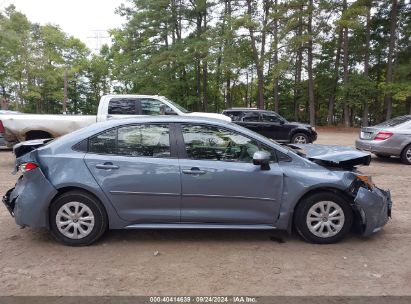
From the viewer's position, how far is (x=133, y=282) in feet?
11.3

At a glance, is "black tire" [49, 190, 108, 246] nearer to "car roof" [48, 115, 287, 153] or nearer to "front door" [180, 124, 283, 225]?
"car roof" [48, 115, 287, 153]

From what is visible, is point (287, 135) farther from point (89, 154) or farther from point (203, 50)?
point (203, 50)

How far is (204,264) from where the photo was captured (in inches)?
151

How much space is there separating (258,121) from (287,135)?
4.60ft

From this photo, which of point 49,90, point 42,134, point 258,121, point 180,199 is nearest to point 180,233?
point 180,199

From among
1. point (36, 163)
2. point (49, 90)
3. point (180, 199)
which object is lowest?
point (180, 199)

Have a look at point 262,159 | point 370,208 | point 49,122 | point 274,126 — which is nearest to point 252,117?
point 274,126

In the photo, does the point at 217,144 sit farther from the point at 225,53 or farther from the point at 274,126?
the point at 225,53

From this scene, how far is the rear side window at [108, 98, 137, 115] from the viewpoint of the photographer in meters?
10.6

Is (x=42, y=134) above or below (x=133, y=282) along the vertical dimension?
above

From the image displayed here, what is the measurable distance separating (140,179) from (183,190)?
0.51m

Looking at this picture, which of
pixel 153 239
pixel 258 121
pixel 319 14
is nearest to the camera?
pixel 153 239

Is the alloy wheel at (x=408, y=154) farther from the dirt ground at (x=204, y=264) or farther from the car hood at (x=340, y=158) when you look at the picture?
Result: the car hood at (x=340, y=158)

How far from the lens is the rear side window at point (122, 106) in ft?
34.8
